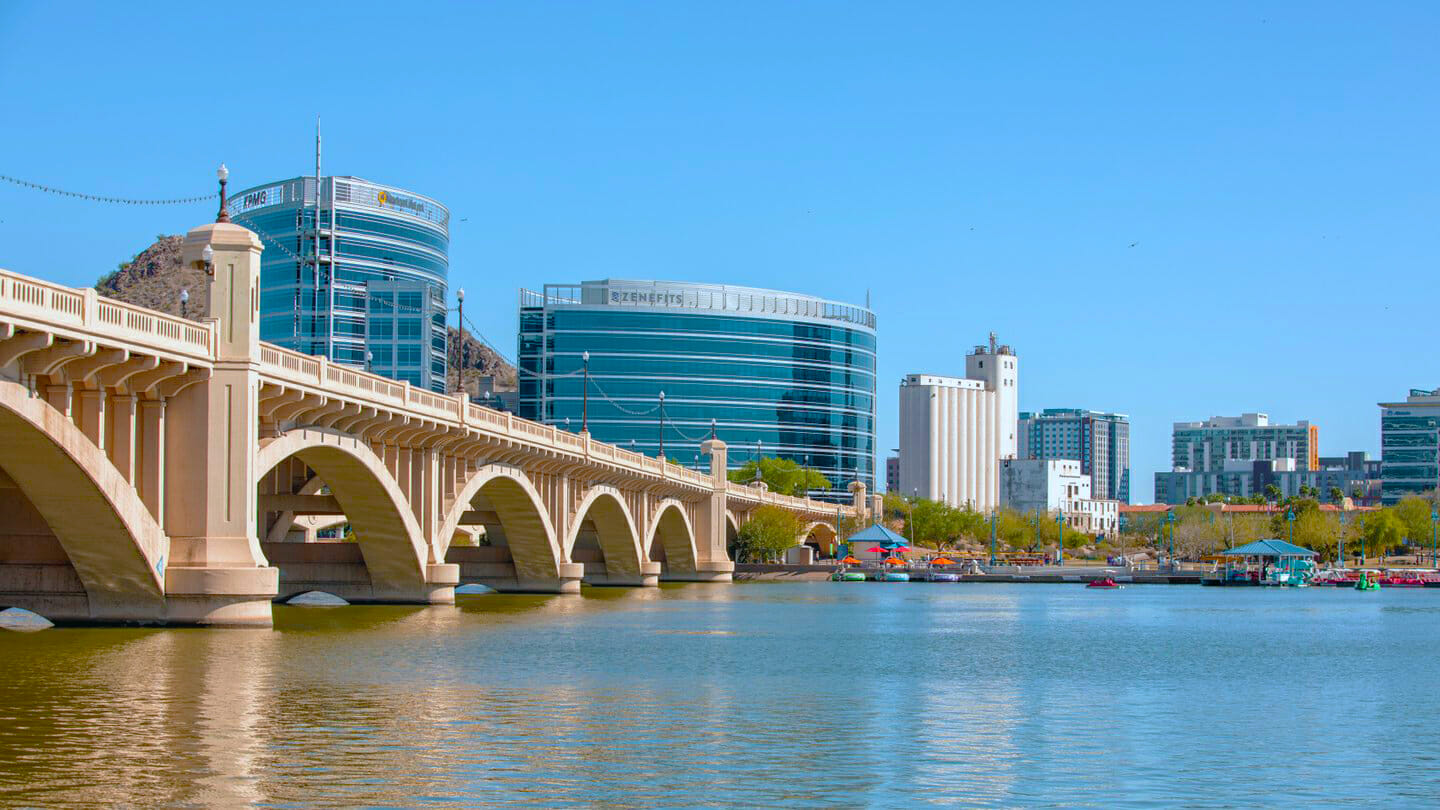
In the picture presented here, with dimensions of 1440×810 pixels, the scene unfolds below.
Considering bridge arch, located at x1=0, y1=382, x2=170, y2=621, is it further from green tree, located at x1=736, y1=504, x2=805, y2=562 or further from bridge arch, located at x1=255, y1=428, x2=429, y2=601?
green tree, located at x1=736, y1=504, x2=805, y2=562

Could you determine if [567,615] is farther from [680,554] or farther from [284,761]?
[680,554]

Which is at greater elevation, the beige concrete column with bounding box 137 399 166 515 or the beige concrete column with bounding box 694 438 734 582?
the beige concrete column with bounding box 137 399 166 515

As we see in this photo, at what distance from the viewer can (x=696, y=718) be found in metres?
32.2

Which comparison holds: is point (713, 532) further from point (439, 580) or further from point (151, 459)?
point (151, 459)

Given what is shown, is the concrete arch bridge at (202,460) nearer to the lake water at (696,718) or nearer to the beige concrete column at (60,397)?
the beige concrete column at (60,397)

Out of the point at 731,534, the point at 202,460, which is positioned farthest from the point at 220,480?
the point at 731,534

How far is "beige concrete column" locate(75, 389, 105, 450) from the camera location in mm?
45188

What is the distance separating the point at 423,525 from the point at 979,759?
46.9 meters

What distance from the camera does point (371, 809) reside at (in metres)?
21.7

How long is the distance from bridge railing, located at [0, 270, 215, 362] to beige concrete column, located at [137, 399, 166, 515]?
6.81 ft

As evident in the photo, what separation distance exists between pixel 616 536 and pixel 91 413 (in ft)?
223

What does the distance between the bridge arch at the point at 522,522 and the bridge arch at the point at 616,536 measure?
7.60 meters

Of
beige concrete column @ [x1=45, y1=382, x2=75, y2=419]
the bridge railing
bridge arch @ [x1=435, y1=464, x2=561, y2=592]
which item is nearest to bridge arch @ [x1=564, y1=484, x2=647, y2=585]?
bridge arch @ [x1=435, y1=464, x2=561, y2=592]

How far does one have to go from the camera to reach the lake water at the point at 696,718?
78.5 ft
